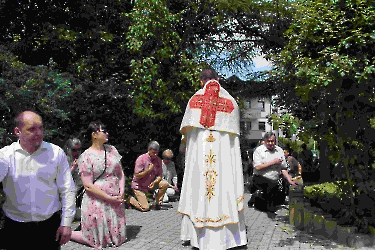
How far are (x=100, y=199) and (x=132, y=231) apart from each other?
4.46 feet

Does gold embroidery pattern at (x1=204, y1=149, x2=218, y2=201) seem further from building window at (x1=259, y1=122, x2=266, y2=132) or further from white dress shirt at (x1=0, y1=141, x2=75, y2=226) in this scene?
building window at (x1=259, y1=122, x2=266, y2=132)

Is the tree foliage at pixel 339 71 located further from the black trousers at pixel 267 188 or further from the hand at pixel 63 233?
the hand at pixel 63 233

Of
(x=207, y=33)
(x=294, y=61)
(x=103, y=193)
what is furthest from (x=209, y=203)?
(x=207, y=33)

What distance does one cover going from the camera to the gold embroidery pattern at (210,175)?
21.2 feet

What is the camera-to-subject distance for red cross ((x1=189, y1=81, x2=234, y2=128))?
6637mm

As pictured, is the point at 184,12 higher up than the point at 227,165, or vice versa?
the point at 184,12

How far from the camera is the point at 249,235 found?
774cm

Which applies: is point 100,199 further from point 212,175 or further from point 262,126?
point 262,126

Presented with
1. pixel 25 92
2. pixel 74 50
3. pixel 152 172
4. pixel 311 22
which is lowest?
pixel 152 172

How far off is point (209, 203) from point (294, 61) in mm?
2556

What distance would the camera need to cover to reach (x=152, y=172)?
37.9ft

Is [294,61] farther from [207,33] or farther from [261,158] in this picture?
[207,33]

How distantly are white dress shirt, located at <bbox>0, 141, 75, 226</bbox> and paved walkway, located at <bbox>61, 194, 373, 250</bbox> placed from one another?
11.0 ft

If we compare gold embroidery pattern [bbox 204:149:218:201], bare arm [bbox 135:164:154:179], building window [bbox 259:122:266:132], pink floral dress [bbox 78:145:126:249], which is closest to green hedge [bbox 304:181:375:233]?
gold embroidery pattern [bbox 204:149:218:201]
